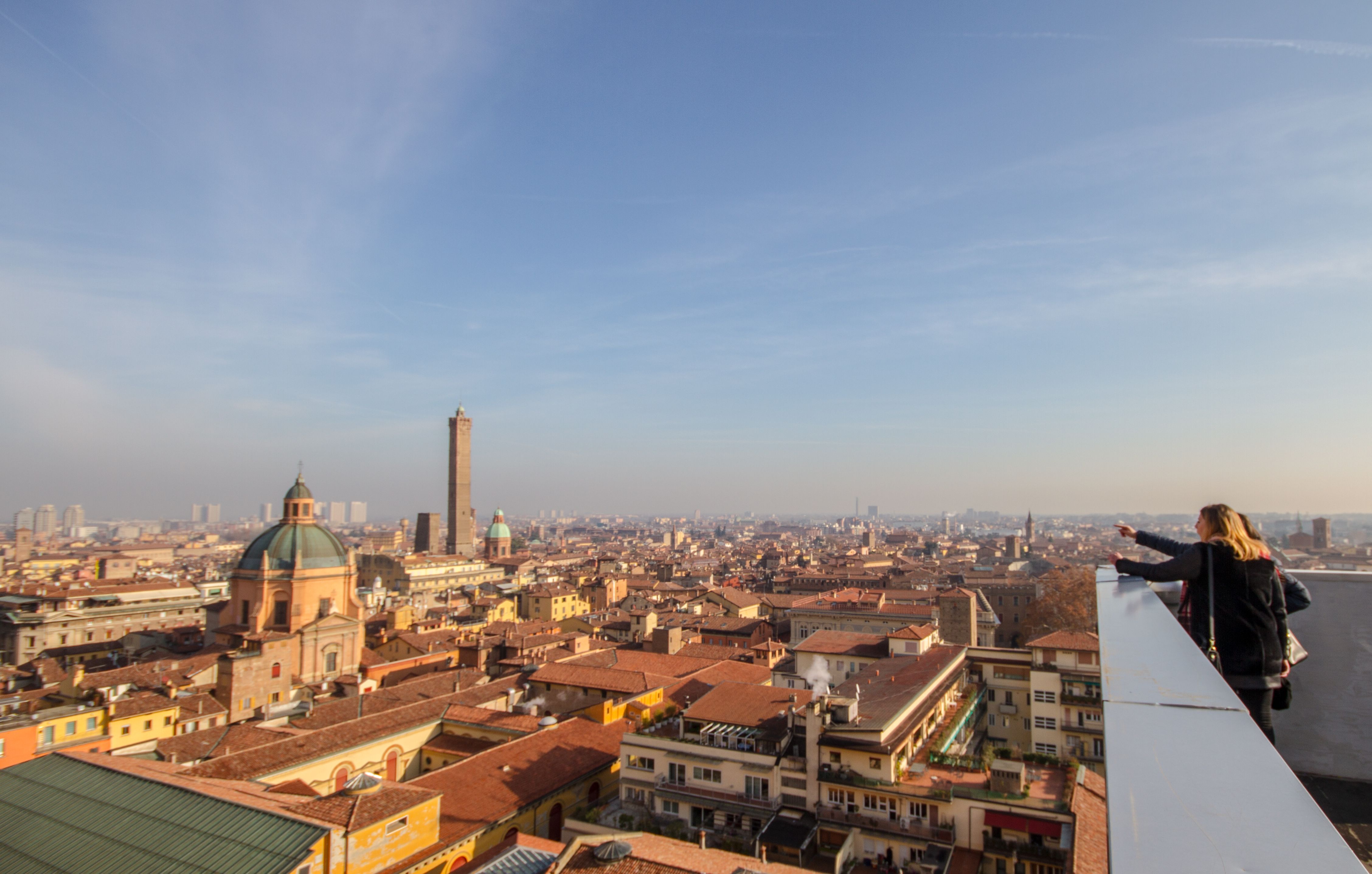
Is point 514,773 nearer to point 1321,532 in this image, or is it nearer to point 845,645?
point 845,645

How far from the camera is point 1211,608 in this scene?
2.64 meters

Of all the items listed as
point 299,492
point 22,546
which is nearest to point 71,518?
point 22,546

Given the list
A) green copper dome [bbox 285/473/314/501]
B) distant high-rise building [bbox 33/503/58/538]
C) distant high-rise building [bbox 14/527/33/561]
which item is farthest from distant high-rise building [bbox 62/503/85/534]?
green copper dome [bbox 285/473/314/501]

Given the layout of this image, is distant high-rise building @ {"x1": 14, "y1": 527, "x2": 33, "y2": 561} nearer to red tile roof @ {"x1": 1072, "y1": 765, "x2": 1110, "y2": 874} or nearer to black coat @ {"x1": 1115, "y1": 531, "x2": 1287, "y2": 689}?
red tile roof @ {"x1": 1072, "y1": 765, "x2": 1110, "y2": 874}

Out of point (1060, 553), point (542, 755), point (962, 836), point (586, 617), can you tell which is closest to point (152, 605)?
point (586, 617)

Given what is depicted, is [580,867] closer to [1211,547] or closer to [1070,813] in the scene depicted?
[1070,813]

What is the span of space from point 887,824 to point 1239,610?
1308 cm

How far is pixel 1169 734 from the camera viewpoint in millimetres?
1745

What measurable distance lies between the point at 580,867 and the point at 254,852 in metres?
4.77

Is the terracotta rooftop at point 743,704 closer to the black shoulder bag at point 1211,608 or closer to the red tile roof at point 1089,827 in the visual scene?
the red tile roof at point 1089,827

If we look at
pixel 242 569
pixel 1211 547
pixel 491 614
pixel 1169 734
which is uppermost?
pixel 1211 547

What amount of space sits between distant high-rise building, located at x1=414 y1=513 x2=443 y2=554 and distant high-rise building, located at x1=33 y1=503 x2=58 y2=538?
125769 mm

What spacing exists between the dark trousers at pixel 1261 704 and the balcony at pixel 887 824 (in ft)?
40.9

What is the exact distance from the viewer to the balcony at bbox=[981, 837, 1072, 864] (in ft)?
40.8
